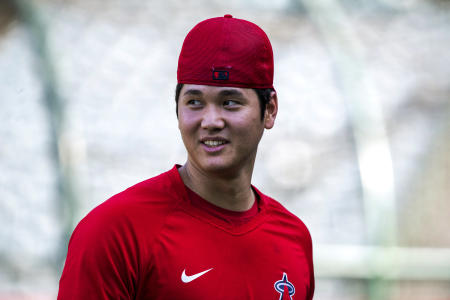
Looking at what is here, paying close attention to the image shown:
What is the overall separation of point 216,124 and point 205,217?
0.33 m

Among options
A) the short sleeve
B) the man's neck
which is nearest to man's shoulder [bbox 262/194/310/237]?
the man's neck

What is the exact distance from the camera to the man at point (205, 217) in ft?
6.36

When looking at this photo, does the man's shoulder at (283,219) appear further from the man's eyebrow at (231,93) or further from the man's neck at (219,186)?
the man's eyebrow at (231,93)

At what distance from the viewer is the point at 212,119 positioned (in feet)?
6.90

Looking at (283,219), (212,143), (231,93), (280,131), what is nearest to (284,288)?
(283,219)

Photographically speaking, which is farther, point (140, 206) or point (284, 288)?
point (284, 288)

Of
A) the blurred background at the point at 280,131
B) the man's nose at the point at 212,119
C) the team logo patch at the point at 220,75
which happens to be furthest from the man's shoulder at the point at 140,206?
the blurred background at the point at 280,131

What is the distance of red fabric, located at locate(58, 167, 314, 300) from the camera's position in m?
1.91

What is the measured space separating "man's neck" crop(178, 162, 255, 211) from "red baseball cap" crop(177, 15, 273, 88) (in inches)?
12.2

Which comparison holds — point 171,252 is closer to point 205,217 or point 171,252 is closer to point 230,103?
point 205,217

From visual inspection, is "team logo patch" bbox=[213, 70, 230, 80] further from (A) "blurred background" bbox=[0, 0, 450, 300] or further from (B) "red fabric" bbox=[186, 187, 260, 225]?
(A) "blurred background" bbox=[0, 0, 450, 300]

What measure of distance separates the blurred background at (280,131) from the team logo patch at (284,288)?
2941 mm

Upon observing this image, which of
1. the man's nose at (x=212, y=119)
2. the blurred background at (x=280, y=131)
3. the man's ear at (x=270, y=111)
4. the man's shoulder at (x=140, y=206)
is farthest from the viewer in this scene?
the blurred background at (x=280, y=131)

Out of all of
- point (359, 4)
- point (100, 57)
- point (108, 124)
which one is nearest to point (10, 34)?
point (100, 57)
